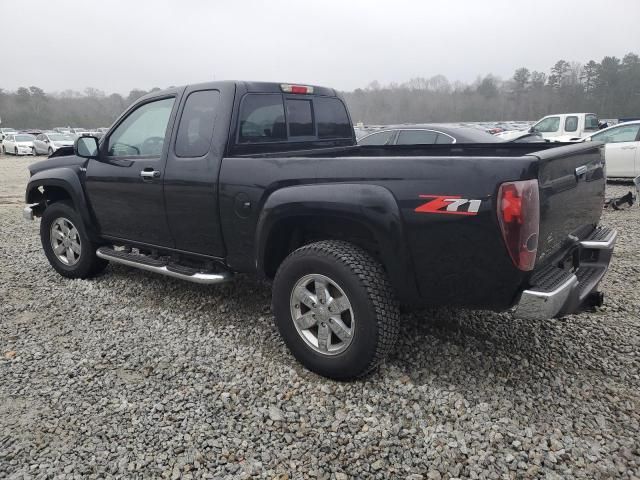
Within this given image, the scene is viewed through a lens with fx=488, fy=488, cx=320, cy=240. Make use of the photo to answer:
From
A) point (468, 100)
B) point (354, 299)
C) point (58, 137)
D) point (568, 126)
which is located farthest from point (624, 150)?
point (468, 100)

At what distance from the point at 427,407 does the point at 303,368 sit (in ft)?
2.83

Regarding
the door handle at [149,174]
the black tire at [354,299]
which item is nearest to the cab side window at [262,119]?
the door handle at [149,174]

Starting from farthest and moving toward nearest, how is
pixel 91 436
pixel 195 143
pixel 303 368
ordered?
pixel 195 143 < pixel 303 368 < pixel 91 436

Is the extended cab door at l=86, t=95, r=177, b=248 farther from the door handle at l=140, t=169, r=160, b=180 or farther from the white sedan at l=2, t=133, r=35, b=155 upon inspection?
the white sedan at l=2, t=133, r=35, b=155

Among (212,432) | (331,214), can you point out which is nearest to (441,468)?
(212,432)

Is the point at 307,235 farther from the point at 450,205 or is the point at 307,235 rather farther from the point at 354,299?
the point at 450,205

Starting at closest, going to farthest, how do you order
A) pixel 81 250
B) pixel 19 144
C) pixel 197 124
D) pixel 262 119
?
pixel 197 124, pixel 262 119, pixel 81 250, pixel 19 144

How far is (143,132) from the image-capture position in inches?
168

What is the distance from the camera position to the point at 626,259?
18.0ft

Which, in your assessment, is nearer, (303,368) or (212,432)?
(212,432)

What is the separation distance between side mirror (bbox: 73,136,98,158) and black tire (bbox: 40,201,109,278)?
65 cm

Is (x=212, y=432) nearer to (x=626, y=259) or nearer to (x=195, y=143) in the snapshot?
(x=195, y=143)

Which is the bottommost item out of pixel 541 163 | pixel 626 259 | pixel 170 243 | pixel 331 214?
pixel 626 259

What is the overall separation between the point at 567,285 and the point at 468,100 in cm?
6100
